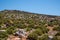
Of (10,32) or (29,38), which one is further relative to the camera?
(10,32)

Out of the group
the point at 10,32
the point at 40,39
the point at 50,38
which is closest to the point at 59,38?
the point at 50,38

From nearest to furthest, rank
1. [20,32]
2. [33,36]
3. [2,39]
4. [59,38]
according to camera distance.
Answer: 1. [59,38]
2. [2,39]
3. [33,36]
4. [20,32]

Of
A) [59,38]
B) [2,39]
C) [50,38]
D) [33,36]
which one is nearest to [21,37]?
[33,36]

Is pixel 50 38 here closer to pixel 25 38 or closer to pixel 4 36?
pixel 25 38

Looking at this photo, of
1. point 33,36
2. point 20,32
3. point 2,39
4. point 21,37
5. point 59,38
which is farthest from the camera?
point 20,32

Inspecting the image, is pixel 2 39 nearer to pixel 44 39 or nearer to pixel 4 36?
pixel 4 36

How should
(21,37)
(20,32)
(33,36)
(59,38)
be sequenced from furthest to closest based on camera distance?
(20,32), (21,37), (33,36), (59,38)

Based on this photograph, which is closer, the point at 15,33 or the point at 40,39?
the point at 40,39

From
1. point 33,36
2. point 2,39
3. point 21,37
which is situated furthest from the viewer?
point 21,37
